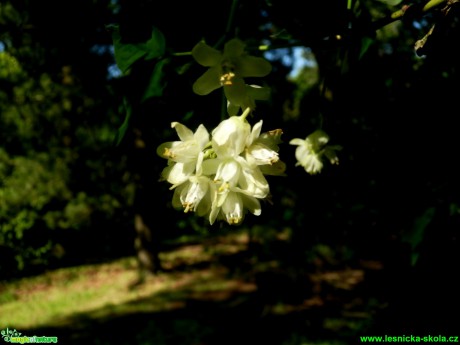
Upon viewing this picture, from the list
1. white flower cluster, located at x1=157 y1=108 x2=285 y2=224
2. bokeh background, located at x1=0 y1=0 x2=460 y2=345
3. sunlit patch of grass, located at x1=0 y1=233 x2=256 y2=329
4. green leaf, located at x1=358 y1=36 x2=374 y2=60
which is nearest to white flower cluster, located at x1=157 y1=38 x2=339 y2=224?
white flower cluster, located at x1=157 y1=108 x2=285 y2=224

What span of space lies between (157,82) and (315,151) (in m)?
0.81

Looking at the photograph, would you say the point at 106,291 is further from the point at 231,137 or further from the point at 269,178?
the point at 231,137

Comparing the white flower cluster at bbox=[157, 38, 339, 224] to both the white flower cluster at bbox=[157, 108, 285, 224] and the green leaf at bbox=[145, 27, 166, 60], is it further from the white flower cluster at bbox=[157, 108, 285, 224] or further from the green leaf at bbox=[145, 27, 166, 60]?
the green leaf at bbox=[145, 27, 166, 60]

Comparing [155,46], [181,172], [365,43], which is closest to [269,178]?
[365,43]

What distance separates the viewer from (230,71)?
1099 mm

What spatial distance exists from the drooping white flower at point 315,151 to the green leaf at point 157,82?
0.70 meters

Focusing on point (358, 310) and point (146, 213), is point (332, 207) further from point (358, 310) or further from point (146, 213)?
point (146, 213)

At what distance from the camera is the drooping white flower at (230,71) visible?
109 centimetres

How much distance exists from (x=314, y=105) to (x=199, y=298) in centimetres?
469

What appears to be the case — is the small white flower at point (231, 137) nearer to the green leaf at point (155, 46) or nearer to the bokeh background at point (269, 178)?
the bokeh background at point (269, 178)

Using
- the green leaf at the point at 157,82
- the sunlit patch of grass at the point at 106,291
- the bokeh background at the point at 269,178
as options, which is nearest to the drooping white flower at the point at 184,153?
the bokeh background at the point at 269,178

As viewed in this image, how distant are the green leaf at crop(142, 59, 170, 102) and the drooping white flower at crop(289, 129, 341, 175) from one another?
70 centimetres

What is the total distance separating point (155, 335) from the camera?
210 inches

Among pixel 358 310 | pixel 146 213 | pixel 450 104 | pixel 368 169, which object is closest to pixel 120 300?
pixel 146 213
